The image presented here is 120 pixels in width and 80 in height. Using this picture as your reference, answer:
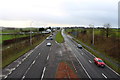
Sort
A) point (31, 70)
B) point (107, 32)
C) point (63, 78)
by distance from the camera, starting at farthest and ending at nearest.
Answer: point (107, 32)
point (31, 70)
point (63, 78)

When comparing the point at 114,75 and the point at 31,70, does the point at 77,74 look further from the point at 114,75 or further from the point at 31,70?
the point at 31,70

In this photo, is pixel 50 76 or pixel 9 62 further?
pixel 9 62

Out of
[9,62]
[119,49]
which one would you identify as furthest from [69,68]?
[119,49]

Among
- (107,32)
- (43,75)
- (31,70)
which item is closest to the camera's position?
(43,75)

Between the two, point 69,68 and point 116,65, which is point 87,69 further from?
point 116,65

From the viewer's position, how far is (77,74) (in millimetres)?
→ 21125

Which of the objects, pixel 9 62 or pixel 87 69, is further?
pixel 9 62

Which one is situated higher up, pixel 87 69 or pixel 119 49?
pixel 119 49

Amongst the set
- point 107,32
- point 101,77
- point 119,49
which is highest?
point 107,32

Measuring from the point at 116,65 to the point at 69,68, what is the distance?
9.99 metres

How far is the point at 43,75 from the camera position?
20484mm

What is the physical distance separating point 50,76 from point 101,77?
8.24 m

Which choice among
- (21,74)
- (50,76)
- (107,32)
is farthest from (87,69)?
(107,32)

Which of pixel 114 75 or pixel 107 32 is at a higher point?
pixel 107 32
